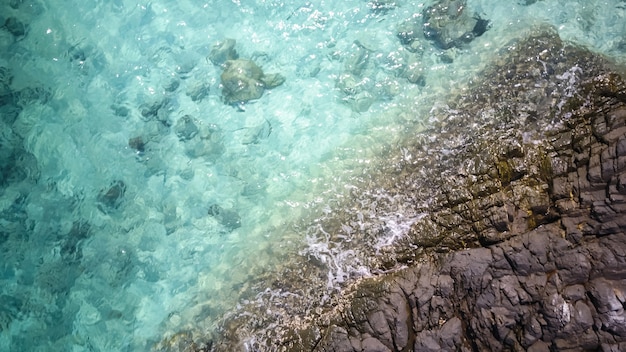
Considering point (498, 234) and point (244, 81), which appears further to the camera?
point (244, 81)

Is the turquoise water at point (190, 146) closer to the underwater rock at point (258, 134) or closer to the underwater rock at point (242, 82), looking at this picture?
the underwater rock at point (258, 134)

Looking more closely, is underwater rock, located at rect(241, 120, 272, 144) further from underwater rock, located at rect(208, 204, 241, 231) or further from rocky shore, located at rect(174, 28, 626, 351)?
rocky shore, located at rect(174, 28, 626, 351)

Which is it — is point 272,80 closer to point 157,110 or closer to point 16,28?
point 157,110

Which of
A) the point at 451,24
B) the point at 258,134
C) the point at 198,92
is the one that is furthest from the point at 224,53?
the point at 451,24

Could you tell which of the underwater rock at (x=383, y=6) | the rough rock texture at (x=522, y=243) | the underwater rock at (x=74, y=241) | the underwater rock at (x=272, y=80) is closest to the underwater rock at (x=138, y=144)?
the underwater rock at (x=74, y=241)

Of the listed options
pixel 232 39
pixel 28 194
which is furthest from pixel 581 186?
pixel 28 194

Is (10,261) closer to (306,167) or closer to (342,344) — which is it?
(306,167)
